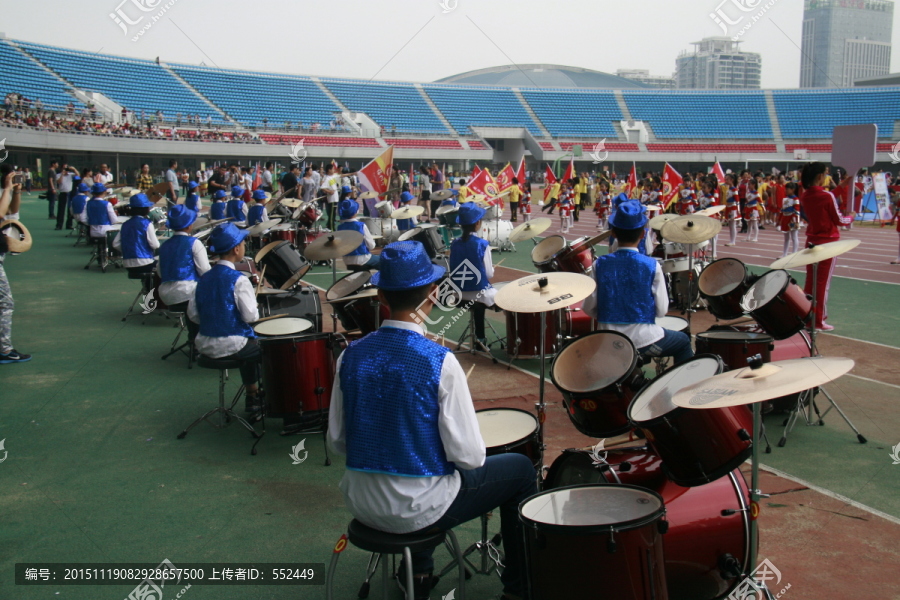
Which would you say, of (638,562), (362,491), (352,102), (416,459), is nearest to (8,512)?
(362,491)

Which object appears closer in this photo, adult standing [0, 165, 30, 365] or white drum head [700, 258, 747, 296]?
white drum head [700, 258, 747, 296]

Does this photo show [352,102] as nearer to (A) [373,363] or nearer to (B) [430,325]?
(B) [430,325]

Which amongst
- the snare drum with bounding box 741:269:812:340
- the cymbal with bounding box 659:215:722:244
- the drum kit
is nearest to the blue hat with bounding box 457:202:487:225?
the cymbal with bounding box 659:215:722:244

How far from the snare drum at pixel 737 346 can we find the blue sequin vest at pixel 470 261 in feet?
9.07

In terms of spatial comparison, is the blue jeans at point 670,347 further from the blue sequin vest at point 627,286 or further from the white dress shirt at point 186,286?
the white dress shirt at point 186,286

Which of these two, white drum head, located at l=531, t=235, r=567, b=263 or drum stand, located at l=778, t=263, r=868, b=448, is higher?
white drum head, located at l=531, t=235, r=567, b=263

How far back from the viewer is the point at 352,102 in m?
51.4

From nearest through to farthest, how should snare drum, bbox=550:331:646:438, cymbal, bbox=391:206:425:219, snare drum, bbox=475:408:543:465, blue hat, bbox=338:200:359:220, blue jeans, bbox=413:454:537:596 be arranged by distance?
1. blue jeans, bbox=413:454:537:596
2. snare drum, bbox=475:408:543:465
3. snare drum, bbox=550:331:646:438
4. blue hat, bbox=338:200:359:220
5. cymbal, bbox=391:206:425:219

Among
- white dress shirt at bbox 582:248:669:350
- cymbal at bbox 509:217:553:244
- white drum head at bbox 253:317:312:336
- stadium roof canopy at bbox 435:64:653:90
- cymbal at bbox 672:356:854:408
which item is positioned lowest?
white drum head at bbox 253:317:312:336

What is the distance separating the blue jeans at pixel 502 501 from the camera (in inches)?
118

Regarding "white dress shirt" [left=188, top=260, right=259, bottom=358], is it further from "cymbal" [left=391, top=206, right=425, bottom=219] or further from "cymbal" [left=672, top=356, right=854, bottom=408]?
"cymbal" [left=391, top=206, right=425, bottom=219]

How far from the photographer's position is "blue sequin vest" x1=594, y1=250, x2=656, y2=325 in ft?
17.2

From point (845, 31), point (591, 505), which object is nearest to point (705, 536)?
point (591, 505)

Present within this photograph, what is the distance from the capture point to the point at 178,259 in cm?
768
